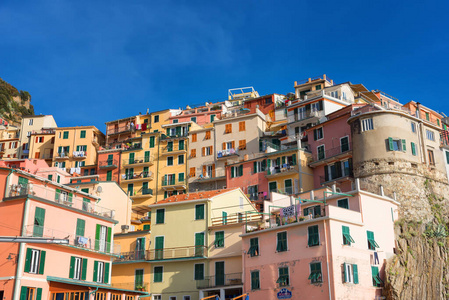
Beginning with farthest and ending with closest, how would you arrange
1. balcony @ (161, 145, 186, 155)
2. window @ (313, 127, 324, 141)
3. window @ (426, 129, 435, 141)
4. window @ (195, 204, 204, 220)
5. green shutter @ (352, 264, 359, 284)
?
balcony @ (161, 145, 186, 155), window @ (313, 127, 324, 141), window @ (426, 129, 435, 141), window @ (195, 204, 204, 220), green shutter @ (352, 264, 359, 284)

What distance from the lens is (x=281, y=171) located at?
203 feet

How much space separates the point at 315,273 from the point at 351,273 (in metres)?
2.79

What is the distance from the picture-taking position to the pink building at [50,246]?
36.0 metres

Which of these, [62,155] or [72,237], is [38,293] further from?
[62,155]

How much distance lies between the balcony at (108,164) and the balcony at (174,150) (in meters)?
8.09

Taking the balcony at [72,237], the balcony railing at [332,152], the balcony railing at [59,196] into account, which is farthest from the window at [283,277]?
the balcony railing at [332,152]

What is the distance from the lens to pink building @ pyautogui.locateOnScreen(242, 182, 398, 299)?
38.3 meters

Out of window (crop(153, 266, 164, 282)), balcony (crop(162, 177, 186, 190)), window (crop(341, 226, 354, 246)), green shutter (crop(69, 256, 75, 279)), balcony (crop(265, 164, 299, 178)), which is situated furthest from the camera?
balcony (crop(162, 177, 186, 190))

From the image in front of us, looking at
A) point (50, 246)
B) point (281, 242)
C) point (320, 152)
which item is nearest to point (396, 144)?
point (320, 152)

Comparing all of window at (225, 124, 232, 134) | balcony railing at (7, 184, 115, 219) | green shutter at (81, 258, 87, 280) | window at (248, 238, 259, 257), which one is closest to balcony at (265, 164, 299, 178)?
window at (225, 124, 232, 134)

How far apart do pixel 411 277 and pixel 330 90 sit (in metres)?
37.5

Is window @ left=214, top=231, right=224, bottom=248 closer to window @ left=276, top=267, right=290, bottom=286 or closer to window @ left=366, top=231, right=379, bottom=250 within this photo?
window @ left=276, top=267, right=290, bottom=286

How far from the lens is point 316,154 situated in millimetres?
62125

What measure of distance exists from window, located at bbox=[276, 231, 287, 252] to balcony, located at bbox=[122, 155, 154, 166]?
134 ft
